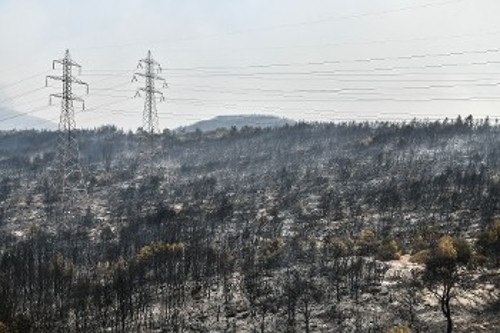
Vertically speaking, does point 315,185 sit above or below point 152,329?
above

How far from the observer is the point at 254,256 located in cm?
9981

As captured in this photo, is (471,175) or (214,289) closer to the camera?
(214,289)

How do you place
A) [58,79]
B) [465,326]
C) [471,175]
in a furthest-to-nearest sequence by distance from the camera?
1. [471,175]
2. [58,79]
3. [465,326]

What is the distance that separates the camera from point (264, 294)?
81.0m

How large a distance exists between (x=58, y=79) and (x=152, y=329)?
2037 inches

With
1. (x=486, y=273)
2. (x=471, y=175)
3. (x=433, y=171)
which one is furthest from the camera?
(x=433, y=171)

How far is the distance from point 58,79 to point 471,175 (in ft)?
304

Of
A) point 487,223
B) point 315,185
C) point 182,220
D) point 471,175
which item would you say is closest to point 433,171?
point 471,175

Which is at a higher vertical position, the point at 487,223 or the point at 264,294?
the point at 487,223

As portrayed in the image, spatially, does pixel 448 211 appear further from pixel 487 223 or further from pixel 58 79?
pixel 58 79

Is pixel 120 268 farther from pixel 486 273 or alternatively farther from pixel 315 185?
pixel 315 185

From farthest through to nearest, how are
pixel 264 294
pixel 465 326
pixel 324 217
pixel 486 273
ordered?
pixel 324 217 → pixel 264 294 → pixel 486 273 → pixel 465 326

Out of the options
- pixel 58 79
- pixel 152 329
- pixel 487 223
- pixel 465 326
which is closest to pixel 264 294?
pixel 152 329

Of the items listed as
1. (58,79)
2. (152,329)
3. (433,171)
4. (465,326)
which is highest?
(58,79)
